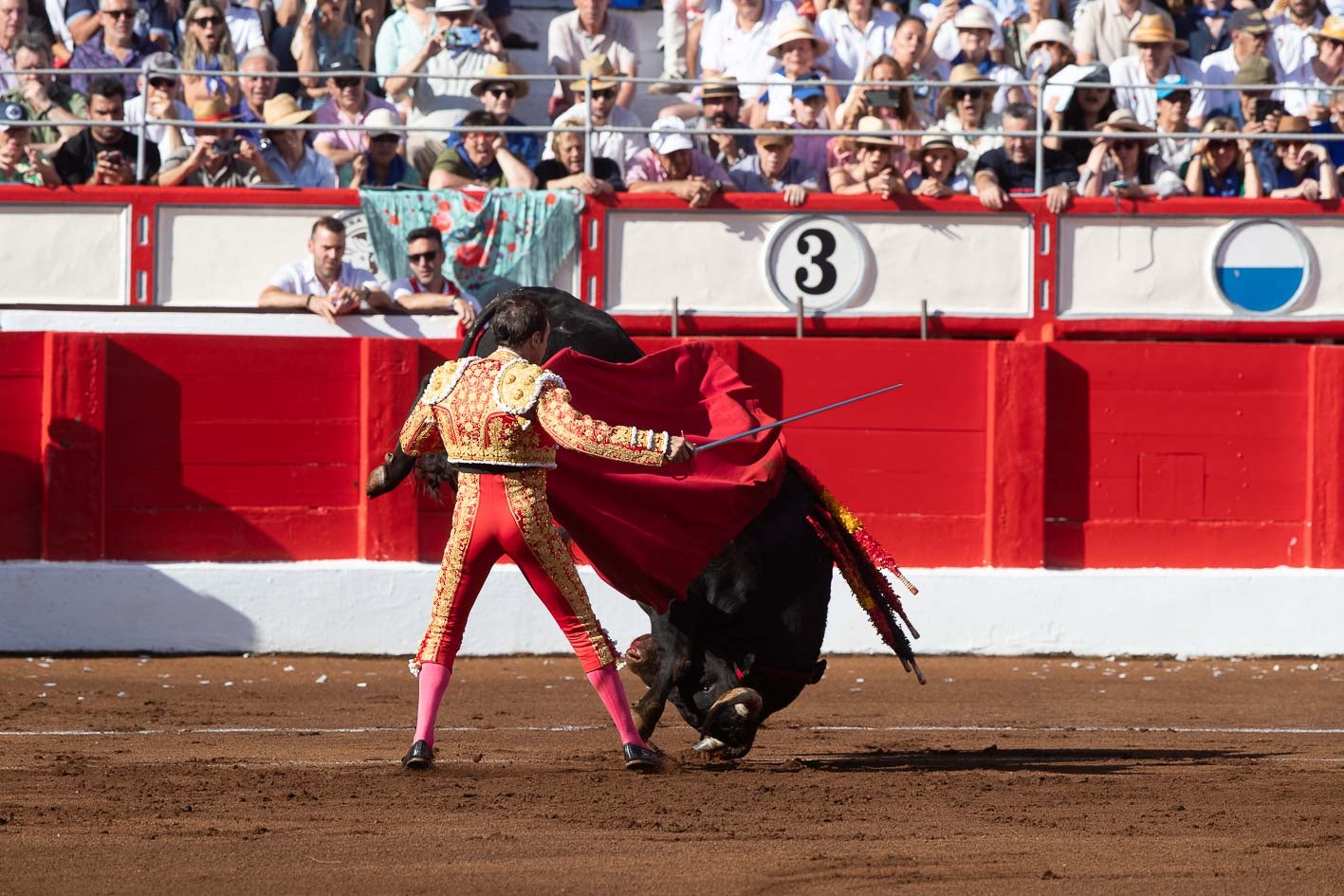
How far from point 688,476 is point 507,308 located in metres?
0.86

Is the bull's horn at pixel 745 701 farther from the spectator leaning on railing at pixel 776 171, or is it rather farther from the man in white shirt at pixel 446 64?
the man in white shirt at pixel 446 64

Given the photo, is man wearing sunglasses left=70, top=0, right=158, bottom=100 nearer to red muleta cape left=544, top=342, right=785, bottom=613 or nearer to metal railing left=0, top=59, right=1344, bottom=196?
metal railing left=0, top=59, right=1344, bottom=196

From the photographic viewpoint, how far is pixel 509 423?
580 centimetres

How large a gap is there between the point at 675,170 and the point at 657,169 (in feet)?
0.49

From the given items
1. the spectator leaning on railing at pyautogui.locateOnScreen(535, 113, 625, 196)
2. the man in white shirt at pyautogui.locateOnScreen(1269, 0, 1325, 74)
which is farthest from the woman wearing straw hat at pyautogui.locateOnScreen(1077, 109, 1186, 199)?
the spectator leaning on railing at pyautogui.locateOnScreen(535, 113, 625, 196)

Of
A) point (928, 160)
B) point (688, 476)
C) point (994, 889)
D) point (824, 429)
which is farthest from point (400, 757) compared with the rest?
point (928, 160)

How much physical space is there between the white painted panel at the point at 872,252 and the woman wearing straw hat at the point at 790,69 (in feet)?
2.38

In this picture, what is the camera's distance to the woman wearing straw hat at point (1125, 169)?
37.0ft

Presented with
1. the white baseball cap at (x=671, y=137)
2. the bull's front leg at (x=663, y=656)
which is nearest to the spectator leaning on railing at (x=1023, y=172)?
the white baseball cap at (x=671, y=137)

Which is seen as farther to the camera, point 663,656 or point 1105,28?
point 1105,28

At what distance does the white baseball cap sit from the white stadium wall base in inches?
95.6

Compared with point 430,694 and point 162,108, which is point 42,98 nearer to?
point 162,108

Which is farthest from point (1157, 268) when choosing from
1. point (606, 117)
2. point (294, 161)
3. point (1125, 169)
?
point (294, 161)

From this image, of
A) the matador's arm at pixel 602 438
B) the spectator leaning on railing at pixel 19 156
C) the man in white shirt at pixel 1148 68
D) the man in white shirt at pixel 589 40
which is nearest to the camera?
the matador's arm at pixel 602 438
